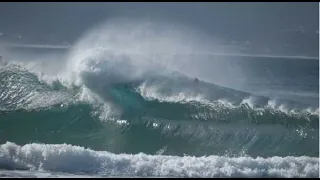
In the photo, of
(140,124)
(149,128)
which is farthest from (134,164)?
Answer: (140,124)

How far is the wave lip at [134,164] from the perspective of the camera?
1150cm

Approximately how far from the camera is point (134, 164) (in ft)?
38.7

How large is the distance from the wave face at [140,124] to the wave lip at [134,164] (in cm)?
2

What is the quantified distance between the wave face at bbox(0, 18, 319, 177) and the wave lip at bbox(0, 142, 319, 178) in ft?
0.08

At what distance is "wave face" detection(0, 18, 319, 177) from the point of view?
465 inches

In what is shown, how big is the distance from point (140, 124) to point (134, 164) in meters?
3.46

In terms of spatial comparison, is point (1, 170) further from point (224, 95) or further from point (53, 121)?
point (224, 95)

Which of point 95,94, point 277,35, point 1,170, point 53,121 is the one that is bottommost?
point 1,170

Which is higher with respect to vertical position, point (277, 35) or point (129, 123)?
point (277, 35)

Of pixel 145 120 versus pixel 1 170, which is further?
pixel 145 120

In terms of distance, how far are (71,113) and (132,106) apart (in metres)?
1.93

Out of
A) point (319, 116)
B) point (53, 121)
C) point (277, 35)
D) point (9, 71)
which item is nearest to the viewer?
point (53, 121)

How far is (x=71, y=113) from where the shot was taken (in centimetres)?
1546

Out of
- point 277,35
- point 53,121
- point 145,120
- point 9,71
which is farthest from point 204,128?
point 277,35
